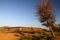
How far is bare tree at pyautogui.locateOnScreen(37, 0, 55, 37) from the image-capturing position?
10.9ft

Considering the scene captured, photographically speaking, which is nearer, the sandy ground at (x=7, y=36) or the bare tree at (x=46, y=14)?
the sandy ground at (x=7, y=36)

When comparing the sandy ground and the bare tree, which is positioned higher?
the bare tree

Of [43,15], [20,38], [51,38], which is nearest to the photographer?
[20,38]

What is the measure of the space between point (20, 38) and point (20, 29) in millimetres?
221

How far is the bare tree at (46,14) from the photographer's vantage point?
3.31 metres

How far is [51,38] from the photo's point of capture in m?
3.25

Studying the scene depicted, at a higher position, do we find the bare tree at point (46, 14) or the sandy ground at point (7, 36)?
the bare tree at point (46, 14)

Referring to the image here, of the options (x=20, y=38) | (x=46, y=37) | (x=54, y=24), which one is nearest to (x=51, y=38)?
(x=46, y=37)

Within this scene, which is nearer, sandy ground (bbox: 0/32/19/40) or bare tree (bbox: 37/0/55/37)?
sandy ground (bbox: 0/32/19/40)

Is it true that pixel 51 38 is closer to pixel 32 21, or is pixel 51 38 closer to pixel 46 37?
pixel 46 37

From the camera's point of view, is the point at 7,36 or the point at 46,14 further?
the point at 46,14

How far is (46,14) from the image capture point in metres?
3.44

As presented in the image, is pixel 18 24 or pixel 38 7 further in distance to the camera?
pixel 38 7

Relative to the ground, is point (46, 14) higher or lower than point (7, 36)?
higher
